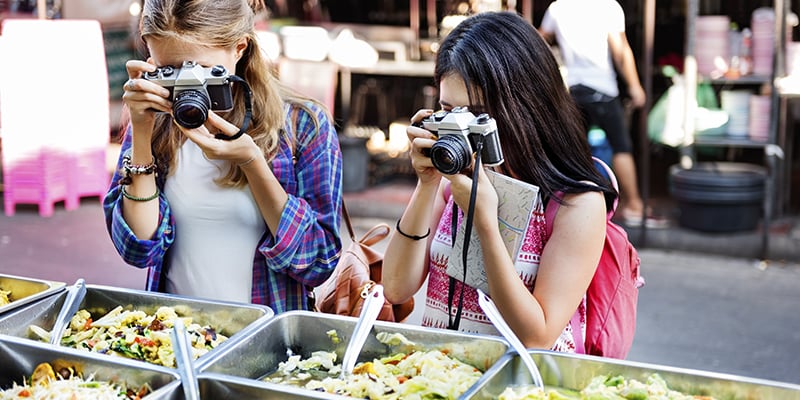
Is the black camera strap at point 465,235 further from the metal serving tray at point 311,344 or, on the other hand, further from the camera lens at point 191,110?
the camera lens at point 191,110

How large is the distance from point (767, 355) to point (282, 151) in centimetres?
359

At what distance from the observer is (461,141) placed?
1961 mm

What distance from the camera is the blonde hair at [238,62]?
222cm

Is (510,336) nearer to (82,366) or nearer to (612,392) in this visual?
(612,392)

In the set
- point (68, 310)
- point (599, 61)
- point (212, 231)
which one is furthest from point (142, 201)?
point (599, 61)

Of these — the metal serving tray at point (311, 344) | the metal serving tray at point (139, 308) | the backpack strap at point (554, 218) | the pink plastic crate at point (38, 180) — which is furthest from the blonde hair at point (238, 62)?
the pink plastic crate at point (38, 180)

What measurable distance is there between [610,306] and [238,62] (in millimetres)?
1137

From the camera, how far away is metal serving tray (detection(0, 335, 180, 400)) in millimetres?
1853

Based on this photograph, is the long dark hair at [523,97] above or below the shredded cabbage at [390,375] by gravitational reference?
above

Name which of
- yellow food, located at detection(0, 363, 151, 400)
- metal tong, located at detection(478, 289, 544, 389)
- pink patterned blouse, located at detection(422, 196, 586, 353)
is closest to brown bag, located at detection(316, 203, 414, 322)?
pink patterned blouse, located at detection(422, 196, 586, 353)

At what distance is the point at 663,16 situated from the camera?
10.0 metres

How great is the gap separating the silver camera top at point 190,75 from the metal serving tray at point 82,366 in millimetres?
631

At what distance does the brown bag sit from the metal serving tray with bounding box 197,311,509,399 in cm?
36

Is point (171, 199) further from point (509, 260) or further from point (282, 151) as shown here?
point (509, 260)
